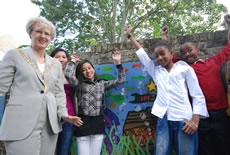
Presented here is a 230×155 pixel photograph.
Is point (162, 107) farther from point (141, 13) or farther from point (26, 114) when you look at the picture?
point (141, 13)

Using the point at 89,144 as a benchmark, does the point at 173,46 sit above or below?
above

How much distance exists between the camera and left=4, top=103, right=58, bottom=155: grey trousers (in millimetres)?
1435

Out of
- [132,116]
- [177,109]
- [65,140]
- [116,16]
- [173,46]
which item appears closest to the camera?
[177,109]

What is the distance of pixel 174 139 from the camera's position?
1931mm

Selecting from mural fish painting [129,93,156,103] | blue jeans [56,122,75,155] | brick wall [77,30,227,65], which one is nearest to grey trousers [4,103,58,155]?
blue jeans [56,122,75,155]

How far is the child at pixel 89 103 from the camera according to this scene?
208cm

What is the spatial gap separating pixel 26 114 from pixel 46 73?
0.44 m

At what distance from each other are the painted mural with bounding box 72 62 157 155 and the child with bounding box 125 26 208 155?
0.60m

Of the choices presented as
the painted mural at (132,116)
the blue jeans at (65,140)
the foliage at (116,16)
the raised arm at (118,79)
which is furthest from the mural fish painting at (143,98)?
the foliage at (116,16)

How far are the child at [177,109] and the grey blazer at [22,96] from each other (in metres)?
1.21

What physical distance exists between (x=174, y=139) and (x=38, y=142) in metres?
1.49

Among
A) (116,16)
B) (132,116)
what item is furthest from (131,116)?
(116,16)

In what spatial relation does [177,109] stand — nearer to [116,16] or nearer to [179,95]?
[179,95]

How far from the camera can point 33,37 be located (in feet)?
5.64
